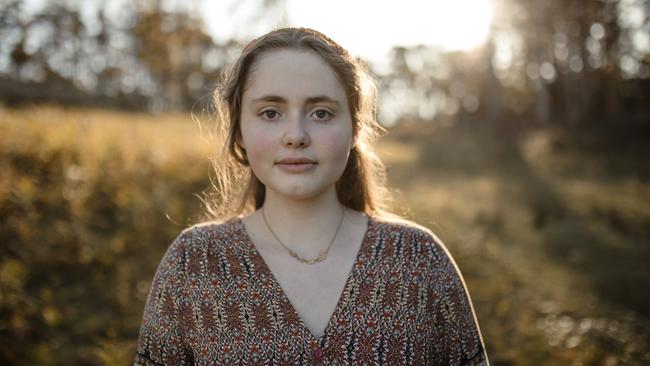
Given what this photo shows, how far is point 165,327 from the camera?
1.92m

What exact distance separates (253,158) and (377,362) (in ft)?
2.65

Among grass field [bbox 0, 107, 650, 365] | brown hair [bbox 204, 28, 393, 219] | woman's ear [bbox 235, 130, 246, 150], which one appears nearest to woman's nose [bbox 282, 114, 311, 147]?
brown hair [bbox 204, 28, 393, 219]

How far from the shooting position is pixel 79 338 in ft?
12.8

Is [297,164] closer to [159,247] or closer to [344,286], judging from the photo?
[344,286]

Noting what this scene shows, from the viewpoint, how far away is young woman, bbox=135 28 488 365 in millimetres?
1867

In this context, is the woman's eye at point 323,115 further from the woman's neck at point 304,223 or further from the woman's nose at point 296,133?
the woman's neck at point 304,223

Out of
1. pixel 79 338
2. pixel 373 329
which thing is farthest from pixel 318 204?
pixel 79 338

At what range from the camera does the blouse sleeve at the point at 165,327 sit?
1.92 m

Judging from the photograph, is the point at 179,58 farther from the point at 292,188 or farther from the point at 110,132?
the point at 292,188

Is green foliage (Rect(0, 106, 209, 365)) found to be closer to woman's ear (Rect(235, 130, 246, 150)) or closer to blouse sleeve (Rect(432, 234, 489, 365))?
woman's ear (Rect(235, 130, 246, 150))

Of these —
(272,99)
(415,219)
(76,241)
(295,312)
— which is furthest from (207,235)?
(415,219)

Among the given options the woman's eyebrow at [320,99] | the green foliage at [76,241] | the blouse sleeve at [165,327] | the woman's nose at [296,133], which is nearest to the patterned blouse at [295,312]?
the blouse sleeve at [165,327]

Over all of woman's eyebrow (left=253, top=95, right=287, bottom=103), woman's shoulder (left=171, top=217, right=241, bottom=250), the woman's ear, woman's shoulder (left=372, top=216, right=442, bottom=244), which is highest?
woman's eyebrow (left=253, top=95, right=287, bottom=103)

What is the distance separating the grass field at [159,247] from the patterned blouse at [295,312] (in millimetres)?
862
